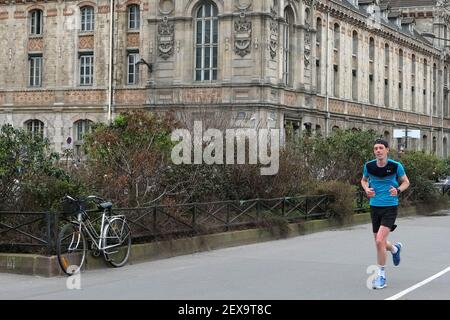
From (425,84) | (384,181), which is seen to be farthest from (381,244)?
(425,84)

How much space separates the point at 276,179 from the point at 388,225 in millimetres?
8297

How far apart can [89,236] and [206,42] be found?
2900 cm

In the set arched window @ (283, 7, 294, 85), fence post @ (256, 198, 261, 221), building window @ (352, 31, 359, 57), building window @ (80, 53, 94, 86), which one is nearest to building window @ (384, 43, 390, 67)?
building window @ (352, 31, 359, 57)

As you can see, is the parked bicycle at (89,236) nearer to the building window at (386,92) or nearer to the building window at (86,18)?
the building window at (86,18)

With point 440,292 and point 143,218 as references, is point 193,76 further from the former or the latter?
point 440,292

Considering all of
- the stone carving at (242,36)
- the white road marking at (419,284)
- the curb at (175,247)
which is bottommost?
the white road marking at (419,284)

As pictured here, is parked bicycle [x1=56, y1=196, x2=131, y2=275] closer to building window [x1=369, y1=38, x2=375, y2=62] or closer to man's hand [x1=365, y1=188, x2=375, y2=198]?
man's hand [x1=365, y1=188, x2=375, y2=198]

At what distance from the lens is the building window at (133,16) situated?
136 ft

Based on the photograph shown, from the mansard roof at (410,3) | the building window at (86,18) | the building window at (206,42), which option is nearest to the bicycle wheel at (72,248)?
the building window at (206,42)

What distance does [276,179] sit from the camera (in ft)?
59.9

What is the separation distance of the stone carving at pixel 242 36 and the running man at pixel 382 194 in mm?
28383

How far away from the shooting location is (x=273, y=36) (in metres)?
38.7
